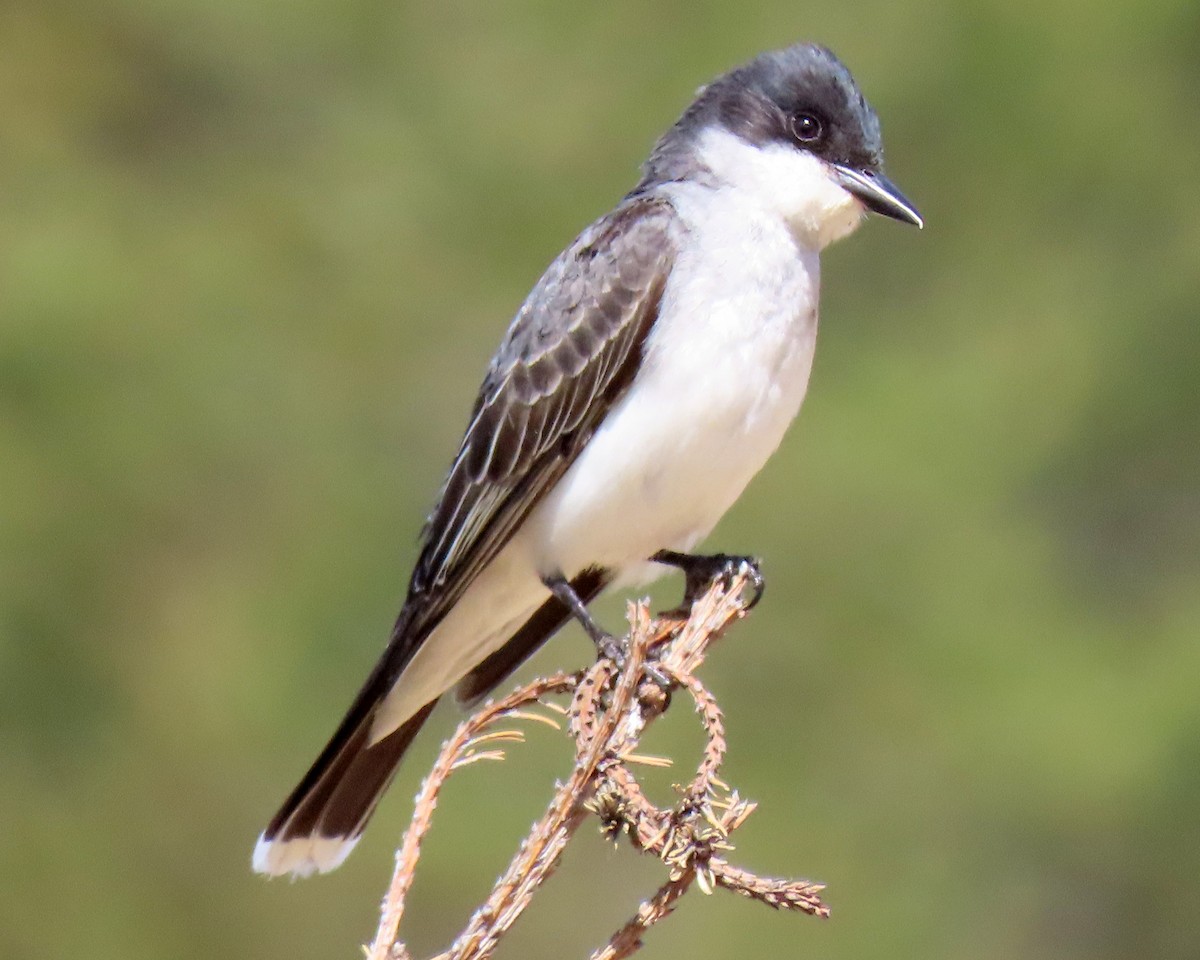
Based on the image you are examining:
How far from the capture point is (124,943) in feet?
23.8

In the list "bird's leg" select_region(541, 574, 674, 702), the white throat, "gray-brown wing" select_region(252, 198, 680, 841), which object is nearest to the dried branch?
"bird's leg" select_region(541, 574, 674, 702)

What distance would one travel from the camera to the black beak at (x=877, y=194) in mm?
3908

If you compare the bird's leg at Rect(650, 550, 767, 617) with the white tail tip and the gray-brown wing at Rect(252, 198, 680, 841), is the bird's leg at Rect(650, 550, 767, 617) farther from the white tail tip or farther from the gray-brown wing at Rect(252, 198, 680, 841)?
the white tail tip

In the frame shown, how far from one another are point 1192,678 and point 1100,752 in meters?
0.53

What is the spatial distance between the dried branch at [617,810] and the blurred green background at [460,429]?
371 centimetres

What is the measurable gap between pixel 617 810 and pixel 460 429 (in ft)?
18.1

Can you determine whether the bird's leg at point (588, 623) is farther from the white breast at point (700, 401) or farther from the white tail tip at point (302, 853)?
the white tail tip at point (302, 853)

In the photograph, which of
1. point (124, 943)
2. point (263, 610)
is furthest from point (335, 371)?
point (124, 943)

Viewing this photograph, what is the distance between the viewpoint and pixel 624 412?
12.4 feet

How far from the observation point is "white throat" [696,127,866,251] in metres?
3.90

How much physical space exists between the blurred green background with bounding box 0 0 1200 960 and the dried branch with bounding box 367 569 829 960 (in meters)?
3.71

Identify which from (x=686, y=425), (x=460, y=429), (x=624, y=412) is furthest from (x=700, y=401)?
(x=460, y=429)

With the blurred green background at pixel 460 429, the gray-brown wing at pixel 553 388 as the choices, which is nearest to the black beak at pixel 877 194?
the gray-brown wing at pixel 553 388

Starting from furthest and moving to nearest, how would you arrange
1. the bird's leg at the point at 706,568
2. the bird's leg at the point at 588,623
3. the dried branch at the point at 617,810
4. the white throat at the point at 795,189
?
the white throat at the point at 795,189, the bird's leg at the point at 706,568, the bird's leg at the point at 588,623, the dried branch at the point at 617,810
